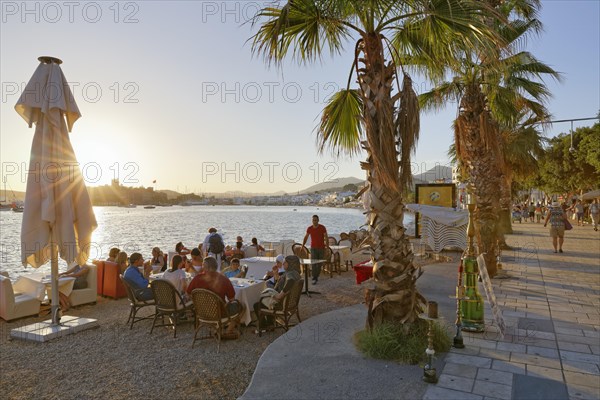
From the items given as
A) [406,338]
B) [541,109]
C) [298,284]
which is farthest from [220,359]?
[541,109]

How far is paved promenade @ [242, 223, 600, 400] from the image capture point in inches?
160

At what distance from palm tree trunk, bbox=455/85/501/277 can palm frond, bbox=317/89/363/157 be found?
495cm

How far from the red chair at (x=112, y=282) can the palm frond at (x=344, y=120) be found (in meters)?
6.17

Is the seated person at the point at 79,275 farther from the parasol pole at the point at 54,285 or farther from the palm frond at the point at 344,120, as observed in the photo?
the palm frond at the point at 344,120

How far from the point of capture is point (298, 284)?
265 inches

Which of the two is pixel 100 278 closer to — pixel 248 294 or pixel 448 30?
pixel 248 294

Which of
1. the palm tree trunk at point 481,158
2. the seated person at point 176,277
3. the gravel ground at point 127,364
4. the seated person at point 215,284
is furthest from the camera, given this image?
the palm tree trunk at point 481,158

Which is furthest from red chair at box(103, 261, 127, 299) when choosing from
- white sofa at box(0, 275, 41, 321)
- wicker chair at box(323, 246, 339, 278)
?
wicker chair at box(323, 246, 339, 278)

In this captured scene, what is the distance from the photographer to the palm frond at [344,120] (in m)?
7.02

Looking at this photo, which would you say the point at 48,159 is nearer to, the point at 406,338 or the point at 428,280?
the point at 406,338

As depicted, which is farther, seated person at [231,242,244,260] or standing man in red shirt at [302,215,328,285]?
seated person at [231,242,244,260]

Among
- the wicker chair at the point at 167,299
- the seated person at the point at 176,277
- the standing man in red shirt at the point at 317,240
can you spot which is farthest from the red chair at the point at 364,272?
the wicker chair at the point at 167,299

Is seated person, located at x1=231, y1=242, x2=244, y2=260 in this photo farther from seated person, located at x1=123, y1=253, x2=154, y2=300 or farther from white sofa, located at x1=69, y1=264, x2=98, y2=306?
seated person, located at x1=123, y1=253, x2=154, y2=300

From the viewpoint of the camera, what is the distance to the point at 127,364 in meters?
5.30
